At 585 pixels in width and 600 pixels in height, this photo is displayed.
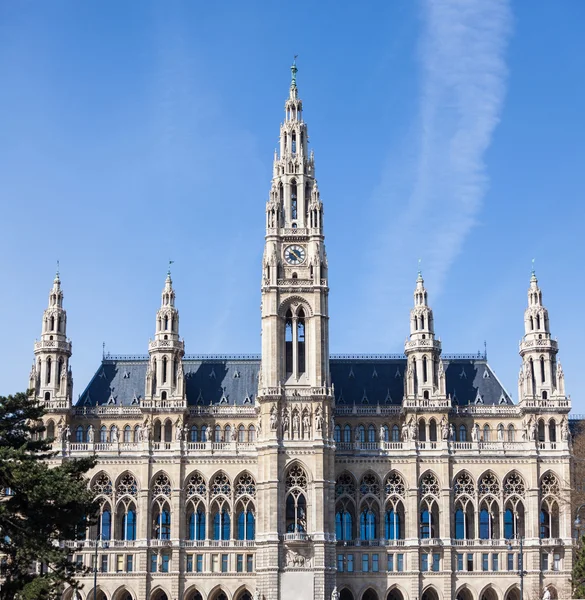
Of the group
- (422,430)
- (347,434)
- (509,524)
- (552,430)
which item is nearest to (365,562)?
(347,434)

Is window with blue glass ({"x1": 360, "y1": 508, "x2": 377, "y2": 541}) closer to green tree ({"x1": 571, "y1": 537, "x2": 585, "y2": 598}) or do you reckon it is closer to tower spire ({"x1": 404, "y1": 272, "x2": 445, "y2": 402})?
tower spire ({"x1": 404, "y1": 272, "x2": 445, "y2": 402})

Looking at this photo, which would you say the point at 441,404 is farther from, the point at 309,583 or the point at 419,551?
the point at 309,583

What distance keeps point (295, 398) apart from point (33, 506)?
5099cm

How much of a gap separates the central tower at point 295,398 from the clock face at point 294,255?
10 centimetres

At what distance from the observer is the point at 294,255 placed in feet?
401

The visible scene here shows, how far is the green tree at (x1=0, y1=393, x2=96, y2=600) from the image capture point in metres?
66.9

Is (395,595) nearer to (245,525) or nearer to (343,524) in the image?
(343,524)

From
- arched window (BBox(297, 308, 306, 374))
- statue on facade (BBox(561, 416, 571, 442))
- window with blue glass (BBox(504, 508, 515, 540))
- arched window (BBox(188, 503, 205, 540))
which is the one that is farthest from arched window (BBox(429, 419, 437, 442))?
arched window (BBox(188, 503, 205, 540))

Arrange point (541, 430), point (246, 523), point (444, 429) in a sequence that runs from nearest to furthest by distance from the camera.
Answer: point (246, 523) < point (444, 429) < point (541, 430)

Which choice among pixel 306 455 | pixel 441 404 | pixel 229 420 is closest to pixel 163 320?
pixel 229 420

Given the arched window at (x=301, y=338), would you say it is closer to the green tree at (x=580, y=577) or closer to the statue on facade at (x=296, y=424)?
the statue on facade at (x=296, y=424)

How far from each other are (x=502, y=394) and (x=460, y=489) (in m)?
12.7

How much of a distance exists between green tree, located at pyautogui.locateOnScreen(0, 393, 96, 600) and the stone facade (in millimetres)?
41225

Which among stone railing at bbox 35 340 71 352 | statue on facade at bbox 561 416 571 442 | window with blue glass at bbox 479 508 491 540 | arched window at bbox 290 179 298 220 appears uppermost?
arched window at bbox 290 179 298 220
